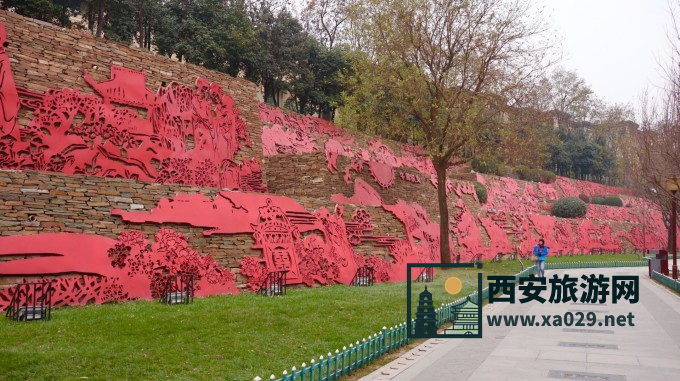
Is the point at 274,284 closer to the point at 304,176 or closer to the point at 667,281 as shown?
the point at 304,176

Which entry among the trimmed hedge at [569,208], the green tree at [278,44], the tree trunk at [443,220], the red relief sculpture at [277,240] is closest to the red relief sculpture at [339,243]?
the red relief sculpture at [277,240]

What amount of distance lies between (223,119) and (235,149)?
0.85 meters

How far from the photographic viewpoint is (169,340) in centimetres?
612

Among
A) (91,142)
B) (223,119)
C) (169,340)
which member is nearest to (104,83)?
(91,142)

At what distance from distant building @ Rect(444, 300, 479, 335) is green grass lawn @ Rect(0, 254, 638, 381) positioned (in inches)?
31.6

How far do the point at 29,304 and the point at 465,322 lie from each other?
246 inches

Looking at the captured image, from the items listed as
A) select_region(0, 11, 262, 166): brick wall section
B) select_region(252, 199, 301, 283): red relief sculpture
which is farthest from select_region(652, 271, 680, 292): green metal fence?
select_region(0, 11, 262, 166): brick wall section

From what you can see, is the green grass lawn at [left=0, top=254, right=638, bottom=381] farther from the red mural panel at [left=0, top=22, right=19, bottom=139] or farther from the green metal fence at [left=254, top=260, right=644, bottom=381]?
the red mural panel at [left=0, top=22, right=19, bottom=139]

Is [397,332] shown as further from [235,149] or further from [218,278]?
[235,149]

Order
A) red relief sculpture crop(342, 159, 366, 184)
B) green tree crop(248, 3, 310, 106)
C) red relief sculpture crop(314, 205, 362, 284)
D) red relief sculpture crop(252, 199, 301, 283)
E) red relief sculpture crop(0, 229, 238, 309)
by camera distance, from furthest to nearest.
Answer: green tree crop(248, 3, 310, 106), red relief sculpture crop(342, 159, 366, 184), red relief sculpture crop(314, 205, 362, 284), red relief sculpture crop(252, 199, 301, 283), red relief sculpture crop(0, 229, 238, 309)

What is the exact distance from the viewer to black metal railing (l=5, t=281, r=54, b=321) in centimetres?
692

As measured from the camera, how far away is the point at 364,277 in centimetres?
1375

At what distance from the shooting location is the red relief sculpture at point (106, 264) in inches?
315

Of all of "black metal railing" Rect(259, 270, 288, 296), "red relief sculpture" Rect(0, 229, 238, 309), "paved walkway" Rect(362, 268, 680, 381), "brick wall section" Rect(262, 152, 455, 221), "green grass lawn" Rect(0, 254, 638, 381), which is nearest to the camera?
"green grass lawn" Rect(0, 254, 638, 381)
